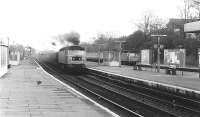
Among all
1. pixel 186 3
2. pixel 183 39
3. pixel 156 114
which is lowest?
pixel 156 114

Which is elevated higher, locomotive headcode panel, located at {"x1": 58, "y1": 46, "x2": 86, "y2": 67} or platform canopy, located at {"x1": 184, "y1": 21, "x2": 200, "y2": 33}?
platform canopy, located at {"x1": 184, "y1": 21, "x2": 200, "y2": 33}

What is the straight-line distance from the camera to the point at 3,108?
10.9m

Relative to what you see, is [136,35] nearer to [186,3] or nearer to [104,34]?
[186,3]

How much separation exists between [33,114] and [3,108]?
148 cm

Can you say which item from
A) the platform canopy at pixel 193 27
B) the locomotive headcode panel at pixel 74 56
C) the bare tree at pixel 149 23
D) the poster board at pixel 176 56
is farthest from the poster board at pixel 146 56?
the bare tree at pixel 149 23

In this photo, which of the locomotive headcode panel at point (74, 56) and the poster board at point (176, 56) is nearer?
the poster board at point (176, 56)

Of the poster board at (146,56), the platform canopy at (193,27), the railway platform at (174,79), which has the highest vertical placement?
the platform canopy at (193,27)

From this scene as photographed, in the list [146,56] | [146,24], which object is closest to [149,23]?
[146,24]

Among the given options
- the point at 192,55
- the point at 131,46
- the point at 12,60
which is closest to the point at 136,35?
the point at 131,46

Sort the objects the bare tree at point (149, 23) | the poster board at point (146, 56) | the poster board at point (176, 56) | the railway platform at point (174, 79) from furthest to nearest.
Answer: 1. the bare tree at point (149, 23)
2. the poster board at point (146, 56)
3. the poster board at point (176, 56)
4. the railway platform at point (174, 79)

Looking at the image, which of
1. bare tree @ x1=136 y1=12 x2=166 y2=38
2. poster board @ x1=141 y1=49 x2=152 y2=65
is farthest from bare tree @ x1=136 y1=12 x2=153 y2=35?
poster board @ x1=141 y1=49 x2=152 y2=65

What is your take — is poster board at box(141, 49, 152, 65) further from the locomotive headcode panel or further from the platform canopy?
the platform canopy

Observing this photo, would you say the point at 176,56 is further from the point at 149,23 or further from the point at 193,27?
the point at 149,23

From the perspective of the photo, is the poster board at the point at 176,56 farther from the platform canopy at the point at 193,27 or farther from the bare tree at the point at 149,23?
the bare tree at the point at 149,23
